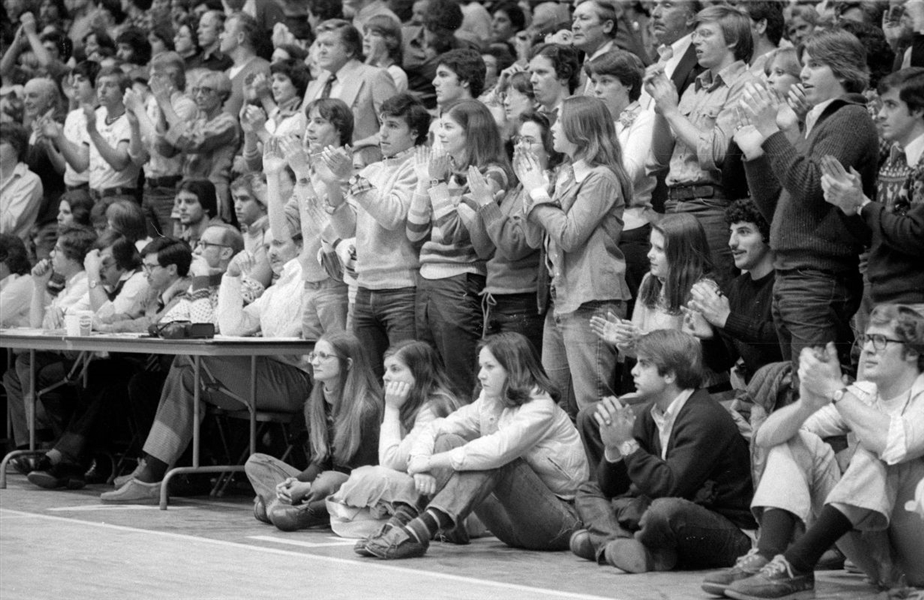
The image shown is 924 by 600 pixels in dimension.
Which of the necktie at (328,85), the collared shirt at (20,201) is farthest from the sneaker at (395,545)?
the collared shirt at (20,201)

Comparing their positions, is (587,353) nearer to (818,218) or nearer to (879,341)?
(818,218)

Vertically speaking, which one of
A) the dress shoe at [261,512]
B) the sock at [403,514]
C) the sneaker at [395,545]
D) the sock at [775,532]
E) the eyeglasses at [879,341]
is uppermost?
the eyeglasses at [879,341]

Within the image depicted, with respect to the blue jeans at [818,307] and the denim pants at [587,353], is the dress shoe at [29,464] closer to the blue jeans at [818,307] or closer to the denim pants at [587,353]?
the denim pants at [587,353]

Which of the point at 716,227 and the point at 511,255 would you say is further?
the point at 511,255

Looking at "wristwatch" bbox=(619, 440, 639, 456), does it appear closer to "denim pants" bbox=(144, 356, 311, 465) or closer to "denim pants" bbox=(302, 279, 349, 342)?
"denim pants" bbox=(302, 279, 349, 342)

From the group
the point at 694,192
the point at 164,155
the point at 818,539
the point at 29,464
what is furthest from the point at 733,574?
the point at 164,155

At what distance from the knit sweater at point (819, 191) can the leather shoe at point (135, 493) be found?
3.41 meters

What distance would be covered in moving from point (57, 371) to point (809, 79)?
4.68 metres

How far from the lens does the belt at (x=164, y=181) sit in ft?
33.4

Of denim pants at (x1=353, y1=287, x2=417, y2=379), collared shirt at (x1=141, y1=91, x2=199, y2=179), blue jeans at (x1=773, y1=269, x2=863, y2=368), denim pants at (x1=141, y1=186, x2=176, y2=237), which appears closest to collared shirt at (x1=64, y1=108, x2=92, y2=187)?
collared shirt at (x1=141, y1=91, x2=199, y2=179)

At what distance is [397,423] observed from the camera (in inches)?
249

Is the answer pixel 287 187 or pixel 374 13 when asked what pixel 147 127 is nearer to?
pixel 374 13

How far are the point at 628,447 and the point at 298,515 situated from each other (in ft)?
5.74

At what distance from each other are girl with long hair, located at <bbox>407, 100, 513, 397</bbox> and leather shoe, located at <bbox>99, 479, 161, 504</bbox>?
1.64 meters
